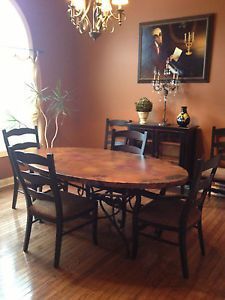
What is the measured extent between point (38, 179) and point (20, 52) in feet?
8.63

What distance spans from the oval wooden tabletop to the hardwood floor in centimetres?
69

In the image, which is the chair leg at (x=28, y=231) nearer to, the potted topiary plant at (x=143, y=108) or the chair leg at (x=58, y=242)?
the chair leg at (x=58, y=242)

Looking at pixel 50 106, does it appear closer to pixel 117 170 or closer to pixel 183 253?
pixel 117 170

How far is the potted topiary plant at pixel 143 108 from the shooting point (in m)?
4.18

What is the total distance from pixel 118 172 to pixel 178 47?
2548mm

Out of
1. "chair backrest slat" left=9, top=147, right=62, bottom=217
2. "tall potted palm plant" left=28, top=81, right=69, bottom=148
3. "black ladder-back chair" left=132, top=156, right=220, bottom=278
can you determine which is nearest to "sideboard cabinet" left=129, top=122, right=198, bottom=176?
"tall potted palm plant" left=28, top=81, right=69, bottom=148

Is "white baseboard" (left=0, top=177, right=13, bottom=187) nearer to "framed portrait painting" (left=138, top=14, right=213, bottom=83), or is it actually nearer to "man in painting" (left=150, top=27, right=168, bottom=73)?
"framed portrait painting" (left=138, top=14, right=213, bottom=83)

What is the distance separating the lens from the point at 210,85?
13.0ft

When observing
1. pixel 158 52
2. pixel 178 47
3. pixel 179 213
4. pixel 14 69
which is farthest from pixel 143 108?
pixel 179 213

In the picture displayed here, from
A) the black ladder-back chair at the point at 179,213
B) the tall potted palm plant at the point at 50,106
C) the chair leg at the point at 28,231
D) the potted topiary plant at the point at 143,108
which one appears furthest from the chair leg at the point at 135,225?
the tall potted palm plant at the point at 50,106

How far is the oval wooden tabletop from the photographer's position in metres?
2.09

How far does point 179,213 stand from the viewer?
228 centimetres

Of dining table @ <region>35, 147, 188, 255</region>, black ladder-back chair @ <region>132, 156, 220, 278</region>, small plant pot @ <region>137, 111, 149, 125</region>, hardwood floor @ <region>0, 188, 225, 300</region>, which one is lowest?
hardwood floor @ <region>0, 188, 225, 300</region>

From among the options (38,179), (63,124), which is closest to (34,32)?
(63,124)
